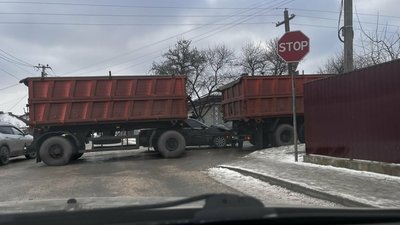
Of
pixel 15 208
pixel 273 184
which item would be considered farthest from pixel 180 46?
pixel 15 208

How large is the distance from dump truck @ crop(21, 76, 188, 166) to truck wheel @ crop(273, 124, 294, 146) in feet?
13.9

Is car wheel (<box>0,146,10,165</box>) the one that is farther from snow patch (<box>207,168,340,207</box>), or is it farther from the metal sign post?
the metal sign post

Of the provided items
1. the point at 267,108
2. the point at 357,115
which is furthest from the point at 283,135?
the point at 357,115

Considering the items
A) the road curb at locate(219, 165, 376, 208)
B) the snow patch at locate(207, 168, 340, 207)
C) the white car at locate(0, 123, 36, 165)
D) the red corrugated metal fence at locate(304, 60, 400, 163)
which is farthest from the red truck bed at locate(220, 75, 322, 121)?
the white car at locate(0, 123, 36, 165)

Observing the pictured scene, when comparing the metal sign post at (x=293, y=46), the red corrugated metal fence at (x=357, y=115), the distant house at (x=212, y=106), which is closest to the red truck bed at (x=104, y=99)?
the red corrugated metal fence at (x=357, y=115)

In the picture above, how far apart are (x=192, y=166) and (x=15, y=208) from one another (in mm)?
13230

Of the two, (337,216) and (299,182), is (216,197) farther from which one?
(299,182)

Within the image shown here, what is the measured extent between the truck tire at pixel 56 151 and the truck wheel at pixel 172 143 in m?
3.31

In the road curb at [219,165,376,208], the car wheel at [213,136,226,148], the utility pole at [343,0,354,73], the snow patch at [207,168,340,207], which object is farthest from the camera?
the car wheel at [213,136,226,148]

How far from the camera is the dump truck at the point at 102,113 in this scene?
18500 mm

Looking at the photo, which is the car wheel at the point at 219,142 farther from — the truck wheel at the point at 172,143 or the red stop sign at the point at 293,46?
the red stop sign at the point at 293,46

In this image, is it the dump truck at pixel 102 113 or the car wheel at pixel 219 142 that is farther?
the car wheel at pixel 219 142

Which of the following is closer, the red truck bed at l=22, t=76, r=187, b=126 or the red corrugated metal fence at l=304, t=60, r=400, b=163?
the red corrugated metal fence at l=304, t=60, r=400, b=163

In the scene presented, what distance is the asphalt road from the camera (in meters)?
10.6
